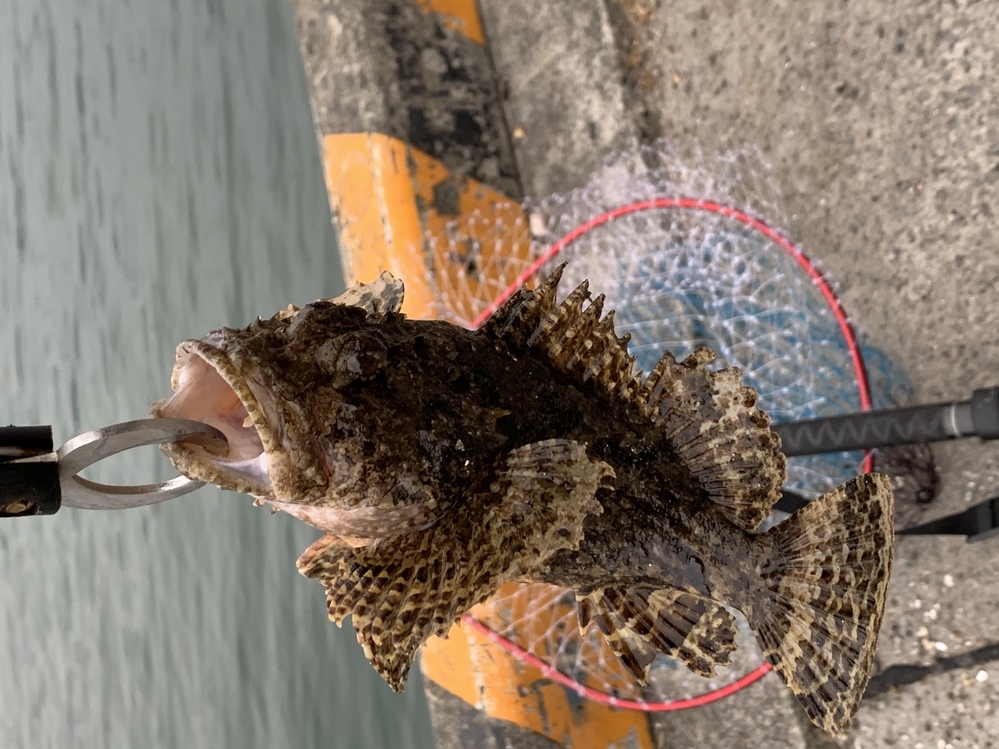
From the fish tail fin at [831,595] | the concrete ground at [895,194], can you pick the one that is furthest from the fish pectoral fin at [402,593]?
the concrete ground at [895,194]

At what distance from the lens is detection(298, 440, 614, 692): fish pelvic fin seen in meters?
1.86

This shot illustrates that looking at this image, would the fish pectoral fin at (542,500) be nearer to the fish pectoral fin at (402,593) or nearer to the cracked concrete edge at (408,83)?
the fish pectoral fin at (402,593)

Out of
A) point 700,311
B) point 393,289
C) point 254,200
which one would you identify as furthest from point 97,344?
point 393,289

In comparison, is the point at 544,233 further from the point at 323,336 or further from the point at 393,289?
the point at 323,336

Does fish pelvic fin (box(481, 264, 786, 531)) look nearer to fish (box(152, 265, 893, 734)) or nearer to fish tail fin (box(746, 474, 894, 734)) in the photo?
fish (box(152, 265, 893, 734))

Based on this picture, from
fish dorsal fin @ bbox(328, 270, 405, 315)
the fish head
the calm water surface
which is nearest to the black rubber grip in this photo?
the fish head

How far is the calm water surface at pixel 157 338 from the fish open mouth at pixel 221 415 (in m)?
5.01

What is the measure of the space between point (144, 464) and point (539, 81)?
5246 millimetres

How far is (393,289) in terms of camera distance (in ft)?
7.17

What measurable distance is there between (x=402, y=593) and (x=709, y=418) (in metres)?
0.88

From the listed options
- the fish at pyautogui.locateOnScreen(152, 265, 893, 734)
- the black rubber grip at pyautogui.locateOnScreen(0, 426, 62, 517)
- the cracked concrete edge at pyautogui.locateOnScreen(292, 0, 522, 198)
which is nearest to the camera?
the black rubber grip at pyautogui.locateOnScreen(0, 426, 62, 517)

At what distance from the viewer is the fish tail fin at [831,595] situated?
2.33 meters

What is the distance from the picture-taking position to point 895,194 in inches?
148

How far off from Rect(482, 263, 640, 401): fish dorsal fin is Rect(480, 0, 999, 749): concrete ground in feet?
6.86
